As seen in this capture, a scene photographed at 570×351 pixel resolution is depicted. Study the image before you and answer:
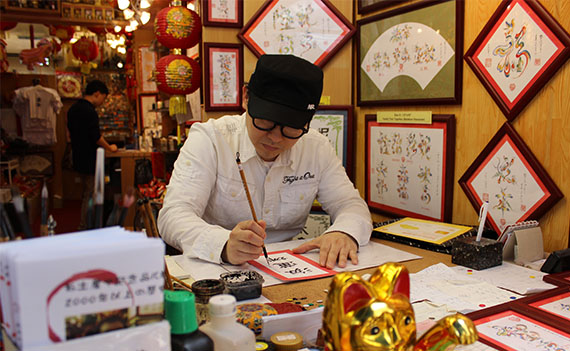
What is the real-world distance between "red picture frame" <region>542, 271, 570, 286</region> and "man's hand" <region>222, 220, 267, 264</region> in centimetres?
90

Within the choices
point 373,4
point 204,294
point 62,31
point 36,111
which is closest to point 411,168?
point 373,4

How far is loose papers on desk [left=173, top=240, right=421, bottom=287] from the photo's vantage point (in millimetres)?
1473

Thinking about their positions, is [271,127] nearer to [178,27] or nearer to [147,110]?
[178,27]

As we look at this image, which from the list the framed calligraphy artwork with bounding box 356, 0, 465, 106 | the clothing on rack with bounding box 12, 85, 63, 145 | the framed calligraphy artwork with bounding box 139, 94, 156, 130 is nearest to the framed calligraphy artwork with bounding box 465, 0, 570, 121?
the framed calligraphy artwork with bounding box 356, 0, 465, 106

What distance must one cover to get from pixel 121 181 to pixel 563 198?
551cm

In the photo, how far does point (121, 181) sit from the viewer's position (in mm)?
6176

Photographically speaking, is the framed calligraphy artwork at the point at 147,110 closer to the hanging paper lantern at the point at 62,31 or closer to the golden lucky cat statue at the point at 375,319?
the hanging paper lantern at the point at 62,31

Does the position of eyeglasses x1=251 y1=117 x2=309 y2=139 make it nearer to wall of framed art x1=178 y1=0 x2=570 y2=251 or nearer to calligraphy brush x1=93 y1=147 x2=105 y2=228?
wall of framed art x1=178 y1=0 x2=570 y2=251

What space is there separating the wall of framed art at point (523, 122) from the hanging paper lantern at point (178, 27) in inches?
42.9

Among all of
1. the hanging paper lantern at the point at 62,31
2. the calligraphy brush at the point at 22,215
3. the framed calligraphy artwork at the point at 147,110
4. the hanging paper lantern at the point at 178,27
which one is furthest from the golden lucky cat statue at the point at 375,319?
the hanging paper lantern at the point at 62,31

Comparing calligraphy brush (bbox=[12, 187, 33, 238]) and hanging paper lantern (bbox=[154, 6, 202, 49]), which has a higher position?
hanging paper lantern (bbox=[154, 6, 202, 49])

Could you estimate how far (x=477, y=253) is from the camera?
1.56 m

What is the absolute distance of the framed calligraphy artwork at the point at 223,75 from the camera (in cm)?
262

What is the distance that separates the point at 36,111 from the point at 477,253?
7.00 m
